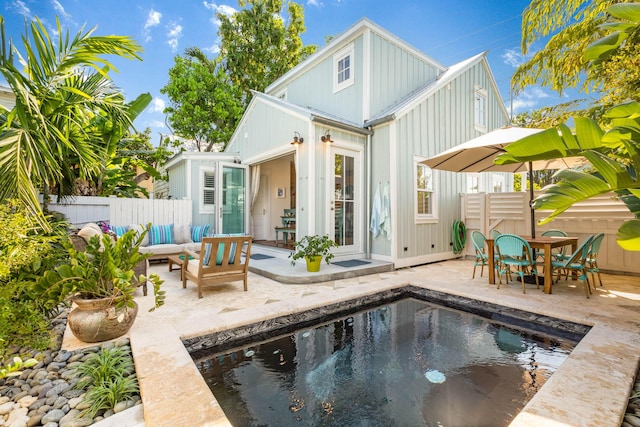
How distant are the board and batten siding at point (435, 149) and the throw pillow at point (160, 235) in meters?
5.53

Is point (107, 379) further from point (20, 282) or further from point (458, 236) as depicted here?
point (458, 236)

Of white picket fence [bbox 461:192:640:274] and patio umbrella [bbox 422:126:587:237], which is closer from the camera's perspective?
patio umbrella [bbox 422:126:587:237]

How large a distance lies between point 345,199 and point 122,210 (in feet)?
18.8

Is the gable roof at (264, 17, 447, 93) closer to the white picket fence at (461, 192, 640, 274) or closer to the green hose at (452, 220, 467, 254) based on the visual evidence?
the white picket fence at (461, 192, 640, 274)

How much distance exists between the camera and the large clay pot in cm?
269

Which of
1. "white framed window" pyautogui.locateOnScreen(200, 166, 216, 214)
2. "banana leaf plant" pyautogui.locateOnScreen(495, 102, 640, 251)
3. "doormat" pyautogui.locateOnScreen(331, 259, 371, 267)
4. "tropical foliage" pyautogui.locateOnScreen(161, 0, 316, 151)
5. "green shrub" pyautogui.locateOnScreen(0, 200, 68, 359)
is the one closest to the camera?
"banana leaf plant" pyautogui.locateOnScreen(495, 102, 640, 251)

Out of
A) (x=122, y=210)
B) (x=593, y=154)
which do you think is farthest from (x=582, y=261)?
(x=122, y=210)

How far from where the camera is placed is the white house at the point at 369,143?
21.0ft

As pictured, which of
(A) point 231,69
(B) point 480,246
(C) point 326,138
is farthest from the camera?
(A) point 231,69

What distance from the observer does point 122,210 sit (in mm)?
7359

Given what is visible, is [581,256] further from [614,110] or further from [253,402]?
[253,402]

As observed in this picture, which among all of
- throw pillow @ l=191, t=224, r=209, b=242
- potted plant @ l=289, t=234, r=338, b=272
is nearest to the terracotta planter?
potted plant @ l=289, t=234, r=338, b=272

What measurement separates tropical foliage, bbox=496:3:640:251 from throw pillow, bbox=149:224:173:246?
7.16 meters

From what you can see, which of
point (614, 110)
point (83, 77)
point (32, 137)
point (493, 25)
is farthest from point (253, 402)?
point (493, 25)
